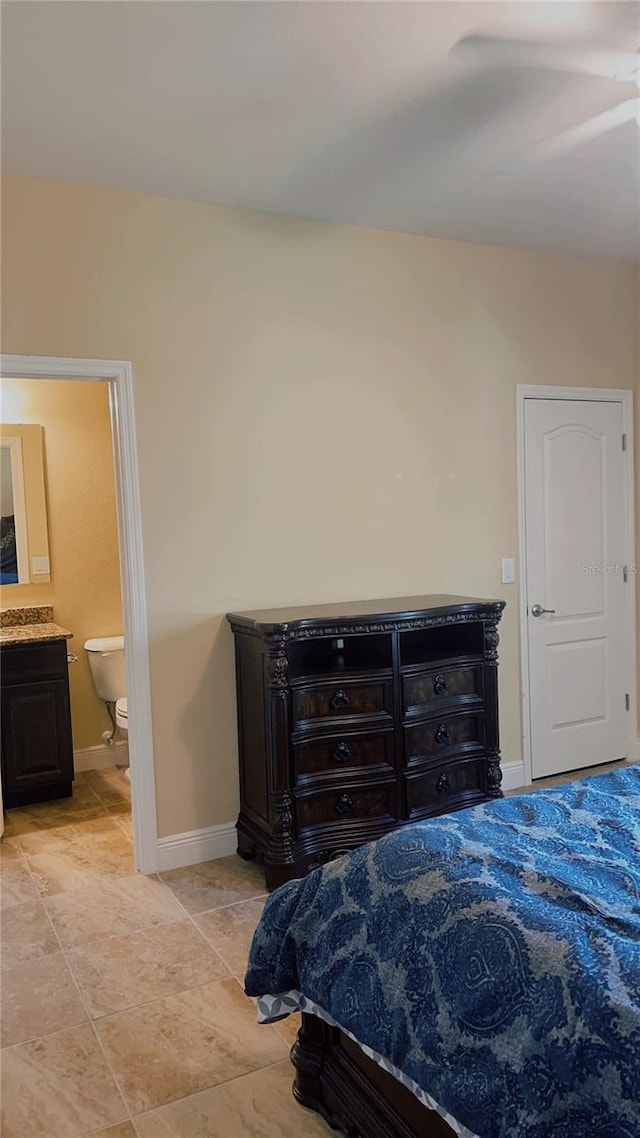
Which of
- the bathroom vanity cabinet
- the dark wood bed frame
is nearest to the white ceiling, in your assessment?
the bathroom vanity cabinet

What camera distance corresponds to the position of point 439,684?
3.40 meters

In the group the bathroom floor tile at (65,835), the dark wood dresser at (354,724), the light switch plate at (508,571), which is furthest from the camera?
the light switch plate at (508,571)

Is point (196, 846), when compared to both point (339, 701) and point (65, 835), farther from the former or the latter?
point (339, 701)

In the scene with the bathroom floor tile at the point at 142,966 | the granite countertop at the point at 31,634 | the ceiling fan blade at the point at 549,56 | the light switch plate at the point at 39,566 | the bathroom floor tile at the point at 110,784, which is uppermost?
the ceiling fan blade at the point at 549,56

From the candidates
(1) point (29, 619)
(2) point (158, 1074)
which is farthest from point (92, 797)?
(2) point (158, 1074)

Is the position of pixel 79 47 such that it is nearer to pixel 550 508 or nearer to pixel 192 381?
pixel 192 381

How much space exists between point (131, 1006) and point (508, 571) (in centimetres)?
269

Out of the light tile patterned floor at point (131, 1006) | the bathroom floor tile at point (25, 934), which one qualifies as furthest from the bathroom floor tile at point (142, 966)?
the bathroom floor tile at point (25, 934)

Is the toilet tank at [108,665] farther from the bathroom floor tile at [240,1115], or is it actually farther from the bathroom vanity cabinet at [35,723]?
the bathroom floor tile at [240,1115]

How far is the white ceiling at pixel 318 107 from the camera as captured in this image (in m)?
2.09

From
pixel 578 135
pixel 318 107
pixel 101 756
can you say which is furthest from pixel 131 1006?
pixel 578 135

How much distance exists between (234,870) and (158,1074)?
4.00 feet

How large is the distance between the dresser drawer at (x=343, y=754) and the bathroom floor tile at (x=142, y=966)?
69cm

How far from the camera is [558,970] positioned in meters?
1.34
